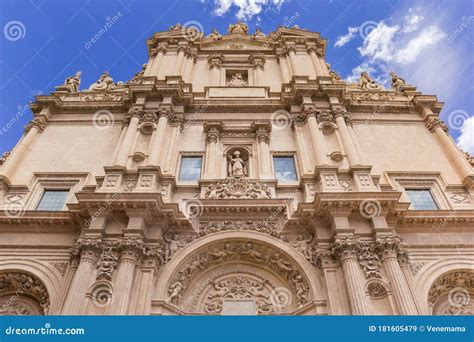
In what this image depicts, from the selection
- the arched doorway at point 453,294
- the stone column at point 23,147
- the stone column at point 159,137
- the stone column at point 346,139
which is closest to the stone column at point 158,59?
the stone column at point 159,137

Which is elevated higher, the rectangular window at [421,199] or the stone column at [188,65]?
the stone column at [188,65]

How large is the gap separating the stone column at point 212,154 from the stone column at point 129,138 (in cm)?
320

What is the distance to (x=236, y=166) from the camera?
15500mm

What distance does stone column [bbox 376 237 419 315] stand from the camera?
10273 millimetres

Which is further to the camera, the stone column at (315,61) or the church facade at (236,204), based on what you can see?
the stone column at (315,61)

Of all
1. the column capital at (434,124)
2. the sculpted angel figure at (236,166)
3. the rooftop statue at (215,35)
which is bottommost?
the sculpted angel figure at (236,166)

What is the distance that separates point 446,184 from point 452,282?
4332mm

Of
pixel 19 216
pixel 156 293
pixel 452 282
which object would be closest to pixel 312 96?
pixel 452 282

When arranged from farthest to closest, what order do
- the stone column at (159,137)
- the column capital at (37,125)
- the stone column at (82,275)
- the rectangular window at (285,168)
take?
the column capital at (37,125)
the rectangular window at (285,168)
the stone column at (159,137)
the stone column at (82,275)

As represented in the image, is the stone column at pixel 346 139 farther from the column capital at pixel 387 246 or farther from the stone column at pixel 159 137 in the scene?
the stone column at pixel 159 137

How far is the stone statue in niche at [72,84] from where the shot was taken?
66.3 ft

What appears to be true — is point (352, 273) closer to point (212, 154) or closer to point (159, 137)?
point (212, 154)

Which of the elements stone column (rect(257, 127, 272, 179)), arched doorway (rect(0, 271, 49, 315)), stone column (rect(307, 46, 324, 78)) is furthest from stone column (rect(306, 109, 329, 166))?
arched doorway (rect(0, 271, 49, 315))

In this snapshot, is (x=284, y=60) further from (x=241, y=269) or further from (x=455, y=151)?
(x=241, y=269)
